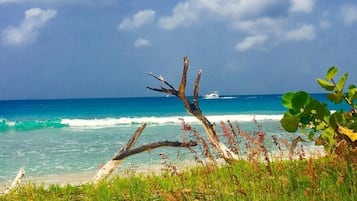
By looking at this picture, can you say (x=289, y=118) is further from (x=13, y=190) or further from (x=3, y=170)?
(x=3, y=170)

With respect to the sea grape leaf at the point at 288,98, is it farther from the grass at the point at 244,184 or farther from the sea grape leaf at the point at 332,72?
the grass at the point at 244,184

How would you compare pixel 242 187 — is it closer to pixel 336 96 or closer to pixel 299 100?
pixel 336 96

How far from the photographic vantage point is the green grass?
4.85 meters

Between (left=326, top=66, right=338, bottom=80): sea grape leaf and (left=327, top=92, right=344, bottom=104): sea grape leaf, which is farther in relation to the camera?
(left=327, top=92, right=344, bottom=104): sea grape leaf

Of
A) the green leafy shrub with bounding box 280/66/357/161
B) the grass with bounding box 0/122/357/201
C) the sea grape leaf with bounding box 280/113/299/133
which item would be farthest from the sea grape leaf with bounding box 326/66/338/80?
the grass with bounding box 0/122/357/201

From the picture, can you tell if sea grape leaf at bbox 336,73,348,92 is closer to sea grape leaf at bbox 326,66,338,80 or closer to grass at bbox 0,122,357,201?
sea grape leaf at bbox 326,66,338,80

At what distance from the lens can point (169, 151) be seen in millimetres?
18141

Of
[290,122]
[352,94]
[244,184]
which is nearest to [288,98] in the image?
[290,122]

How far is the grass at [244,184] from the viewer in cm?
491

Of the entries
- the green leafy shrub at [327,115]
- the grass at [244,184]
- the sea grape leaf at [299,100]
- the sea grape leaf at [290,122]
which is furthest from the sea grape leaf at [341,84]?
the grass at [244,184]

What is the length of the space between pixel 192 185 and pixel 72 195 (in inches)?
68.0

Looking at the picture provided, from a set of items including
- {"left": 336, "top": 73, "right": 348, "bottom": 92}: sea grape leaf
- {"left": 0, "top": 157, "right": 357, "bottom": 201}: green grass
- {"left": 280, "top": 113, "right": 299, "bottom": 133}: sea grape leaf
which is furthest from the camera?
{"left": 0, "top": 157, "right": 357, "bottom": 201}: green grass

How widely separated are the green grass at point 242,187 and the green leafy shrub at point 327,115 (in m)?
0.92

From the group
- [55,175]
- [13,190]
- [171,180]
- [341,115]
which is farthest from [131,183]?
[55,175]
